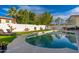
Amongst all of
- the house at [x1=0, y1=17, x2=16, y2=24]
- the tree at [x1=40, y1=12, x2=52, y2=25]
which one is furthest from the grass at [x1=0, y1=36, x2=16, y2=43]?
the tree at [x1=40, y1=12, x2=52, y2=25]

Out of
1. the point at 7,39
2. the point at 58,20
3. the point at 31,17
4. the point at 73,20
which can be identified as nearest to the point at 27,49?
the point at 7,39

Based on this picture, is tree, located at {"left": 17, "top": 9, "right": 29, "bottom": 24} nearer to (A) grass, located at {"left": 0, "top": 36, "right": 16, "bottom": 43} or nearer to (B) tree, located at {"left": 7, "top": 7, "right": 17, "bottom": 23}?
(B) tree, located at {"left": 7, "top": 7, "right": 17, "bottom": 23}

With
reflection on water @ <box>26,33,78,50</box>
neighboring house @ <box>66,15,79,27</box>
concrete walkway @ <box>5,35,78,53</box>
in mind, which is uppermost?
neighboring house @ <box>66,15,79,27</box>

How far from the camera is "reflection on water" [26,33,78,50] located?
11.6 feet

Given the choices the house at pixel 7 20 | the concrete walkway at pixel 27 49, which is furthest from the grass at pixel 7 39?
the house at pixel 7 20

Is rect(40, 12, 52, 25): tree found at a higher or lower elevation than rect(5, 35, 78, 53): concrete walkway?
higher

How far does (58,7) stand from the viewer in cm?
357

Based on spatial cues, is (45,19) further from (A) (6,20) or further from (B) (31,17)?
(A) (6,20)

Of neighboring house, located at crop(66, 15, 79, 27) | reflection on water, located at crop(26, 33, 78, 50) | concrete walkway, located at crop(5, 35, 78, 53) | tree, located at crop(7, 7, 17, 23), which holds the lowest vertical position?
concrete walkway, located at crop(5, 35, 78, 53)

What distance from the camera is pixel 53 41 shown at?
3561 mm

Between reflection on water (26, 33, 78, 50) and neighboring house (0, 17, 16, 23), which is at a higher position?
neighboring house (0, 17, 16, 23)

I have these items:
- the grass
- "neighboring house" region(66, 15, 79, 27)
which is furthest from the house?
"neighboring house" region(66, 15, 79, 27)

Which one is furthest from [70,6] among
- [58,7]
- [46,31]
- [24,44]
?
[24,44]

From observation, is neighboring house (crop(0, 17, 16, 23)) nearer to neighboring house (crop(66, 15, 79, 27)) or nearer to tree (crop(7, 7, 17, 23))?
tree (crop(7, 7, 17, 23))
